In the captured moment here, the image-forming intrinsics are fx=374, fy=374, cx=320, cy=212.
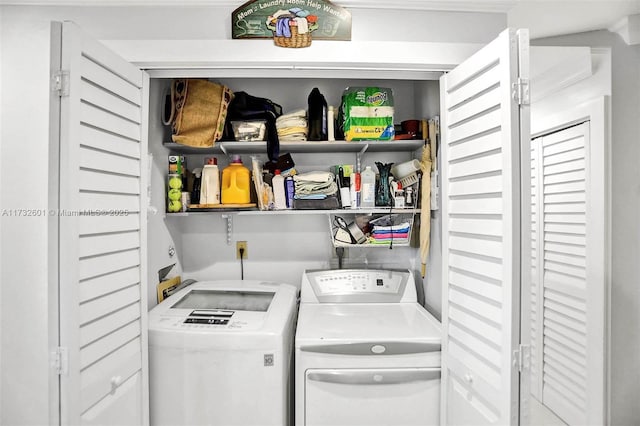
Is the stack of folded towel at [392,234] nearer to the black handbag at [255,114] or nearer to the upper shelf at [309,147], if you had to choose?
the upper shelf at [309,147]

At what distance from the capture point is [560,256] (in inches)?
101

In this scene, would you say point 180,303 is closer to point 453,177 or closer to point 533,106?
point 453,177

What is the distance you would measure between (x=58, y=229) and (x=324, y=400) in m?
1.30

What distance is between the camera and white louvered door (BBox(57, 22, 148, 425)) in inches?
46.2

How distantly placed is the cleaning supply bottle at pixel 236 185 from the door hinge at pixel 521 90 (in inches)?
60.9

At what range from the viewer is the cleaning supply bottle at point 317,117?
2264 millimetres

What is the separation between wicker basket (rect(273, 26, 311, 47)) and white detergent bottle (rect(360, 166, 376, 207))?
915 millimetres

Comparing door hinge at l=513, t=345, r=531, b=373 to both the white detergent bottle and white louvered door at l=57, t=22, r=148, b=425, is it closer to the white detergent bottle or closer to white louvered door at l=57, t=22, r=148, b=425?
the white detergent bottle
